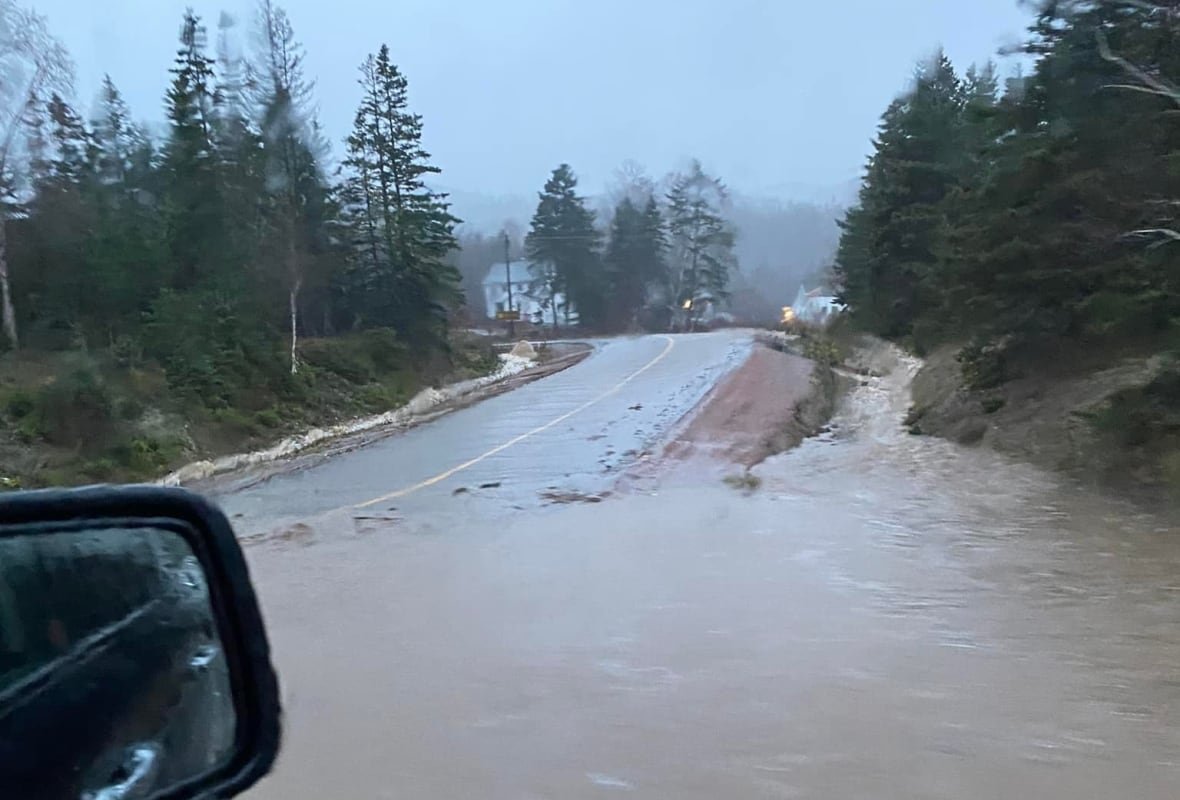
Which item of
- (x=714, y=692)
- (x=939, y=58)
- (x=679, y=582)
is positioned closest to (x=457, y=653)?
(x=714, y=692)

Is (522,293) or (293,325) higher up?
(522,293)

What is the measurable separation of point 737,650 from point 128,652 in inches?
219

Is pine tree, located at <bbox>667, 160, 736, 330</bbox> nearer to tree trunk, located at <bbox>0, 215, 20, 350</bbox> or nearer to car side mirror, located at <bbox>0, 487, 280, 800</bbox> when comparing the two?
tree trunk, located at <bbox>0, 215, 20, 350</bbox>

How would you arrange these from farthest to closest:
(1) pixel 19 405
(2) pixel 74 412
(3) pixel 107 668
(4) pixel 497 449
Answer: (4) pixel 497 449, (1) pixel 19 405, (2) pixel 74 412, (3) pixel 107 668

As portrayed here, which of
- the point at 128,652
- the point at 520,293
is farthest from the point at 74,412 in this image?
the point at 520,293

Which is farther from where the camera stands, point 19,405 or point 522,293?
point 522,293

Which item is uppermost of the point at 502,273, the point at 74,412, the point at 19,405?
the point at 502,273

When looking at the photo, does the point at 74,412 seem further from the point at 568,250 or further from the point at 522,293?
the point at 522,293

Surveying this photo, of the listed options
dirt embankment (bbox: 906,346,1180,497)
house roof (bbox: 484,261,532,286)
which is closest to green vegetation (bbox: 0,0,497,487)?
dirt embankment (bbox: 906,346,1180,497)

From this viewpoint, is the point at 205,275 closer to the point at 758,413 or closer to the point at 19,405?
the point at 19,405

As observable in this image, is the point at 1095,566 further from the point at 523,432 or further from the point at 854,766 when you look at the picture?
the point at 523,432

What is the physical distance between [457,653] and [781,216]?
174m

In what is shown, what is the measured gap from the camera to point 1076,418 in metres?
15.0

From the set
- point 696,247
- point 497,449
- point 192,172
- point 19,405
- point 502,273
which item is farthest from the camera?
point 502,273
